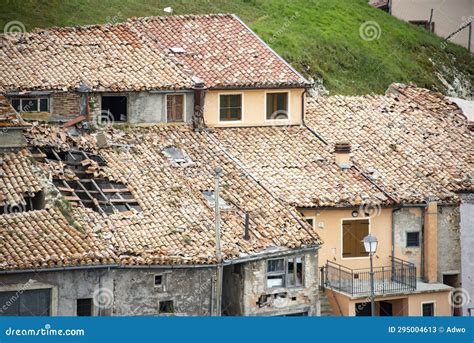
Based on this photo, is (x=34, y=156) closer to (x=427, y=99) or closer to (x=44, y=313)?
(x=44, y=313)

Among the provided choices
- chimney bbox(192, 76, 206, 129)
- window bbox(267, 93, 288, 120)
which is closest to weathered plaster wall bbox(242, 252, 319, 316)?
chimney bbox(192, 76, 206, 129)

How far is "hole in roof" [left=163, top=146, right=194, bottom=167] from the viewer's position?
45.0 m

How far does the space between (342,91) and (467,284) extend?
14.6m

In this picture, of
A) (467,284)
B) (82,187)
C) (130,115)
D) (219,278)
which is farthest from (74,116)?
(467,284)

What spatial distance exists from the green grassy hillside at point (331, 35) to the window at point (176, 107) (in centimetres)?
850

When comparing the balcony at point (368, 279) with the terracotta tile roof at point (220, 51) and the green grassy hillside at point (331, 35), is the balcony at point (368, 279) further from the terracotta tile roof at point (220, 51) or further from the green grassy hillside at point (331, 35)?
the green grassy hillside at point (331, 35)

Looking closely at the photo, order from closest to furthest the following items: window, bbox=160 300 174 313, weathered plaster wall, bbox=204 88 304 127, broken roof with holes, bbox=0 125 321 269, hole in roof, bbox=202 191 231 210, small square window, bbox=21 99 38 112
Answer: broken roof with holes, bbox=0 125 321 269
window, bbox=160 300 174 313
hole in roof, bbox=202 191 231 210
small square window, bbox=21 99 38 112
weathered plaster wall, bbox=204 88 304 127

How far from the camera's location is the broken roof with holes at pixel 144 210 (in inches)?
1532

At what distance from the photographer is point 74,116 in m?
46.8

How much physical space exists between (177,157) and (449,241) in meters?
8.59

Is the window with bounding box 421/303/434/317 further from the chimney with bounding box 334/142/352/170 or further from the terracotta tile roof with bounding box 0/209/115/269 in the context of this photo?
the terracotta tile roof with bounding box 0/209/115/269

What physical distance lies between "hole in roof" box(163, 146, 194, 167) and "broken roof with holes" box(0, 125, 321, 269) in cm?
3

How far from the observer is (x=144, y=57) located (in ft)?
161

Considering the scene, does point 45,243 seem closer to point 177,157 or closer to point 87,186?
point 87,186
